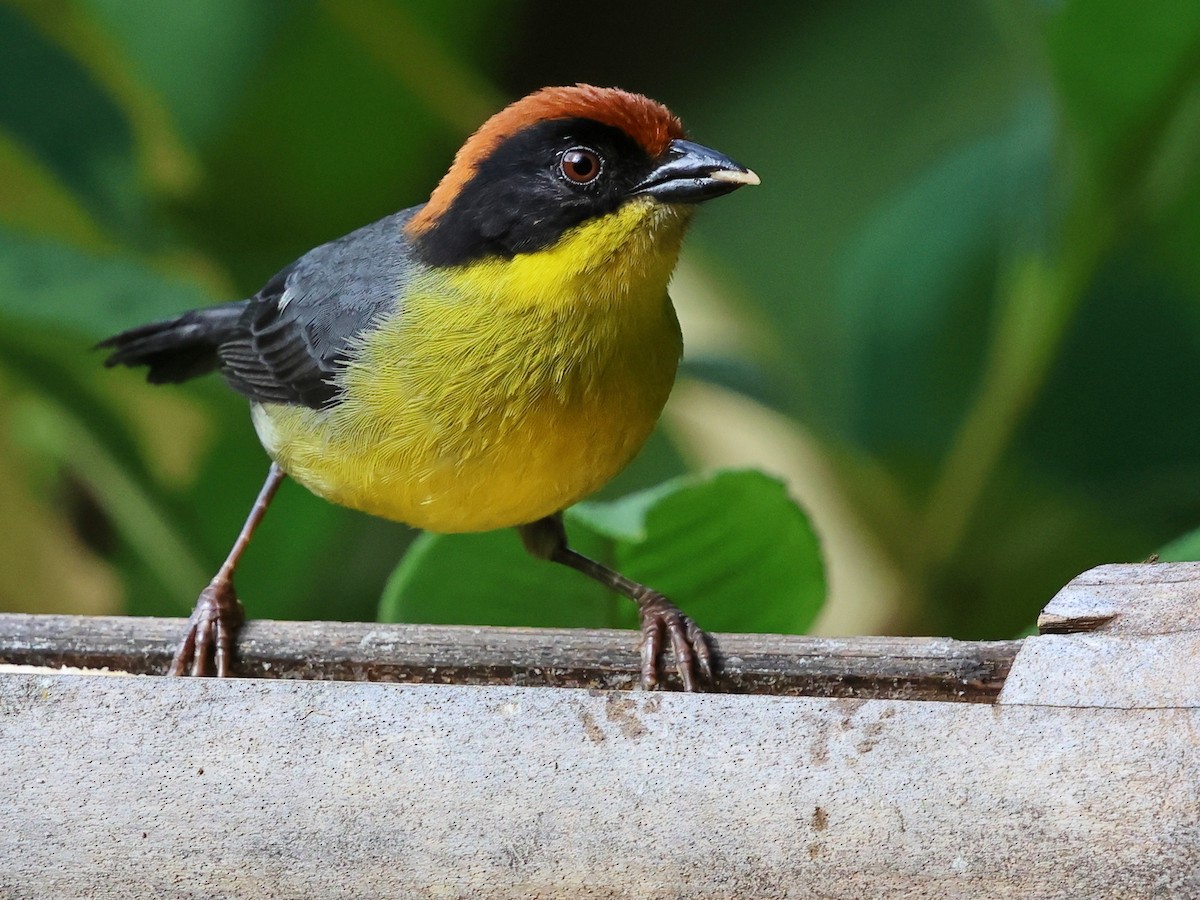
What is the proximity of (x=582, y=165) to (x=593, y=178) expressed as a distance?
0.03 metres

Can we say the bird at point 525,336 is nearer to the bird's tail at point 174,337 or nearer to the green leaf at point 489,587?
the green leaf at point 489,587

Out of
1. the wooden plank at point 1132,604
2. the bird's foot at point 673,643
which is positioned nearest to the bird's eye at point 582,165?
the bird's foot at point 673,643

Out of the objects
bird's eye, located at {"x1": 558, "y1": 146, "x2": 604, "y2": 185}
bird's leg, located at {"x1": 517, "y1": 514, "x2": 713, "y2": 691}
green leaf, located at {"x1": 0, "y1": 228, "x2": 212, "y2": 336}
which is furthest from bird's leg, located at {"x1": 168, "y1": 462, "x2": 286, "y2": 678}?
bird's eye, located at {"x1": 558, "y1": 146, "x2": 604, "y2": 185}

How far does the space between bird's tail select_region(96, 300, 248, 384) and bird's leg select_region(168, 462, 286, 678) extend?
0.30m

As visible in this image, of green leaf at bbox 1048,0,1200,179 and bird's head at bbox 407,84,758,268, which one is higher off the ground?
green leaf at bbox 1048,0,1200,179

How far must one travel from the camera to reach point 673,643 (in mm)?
2000

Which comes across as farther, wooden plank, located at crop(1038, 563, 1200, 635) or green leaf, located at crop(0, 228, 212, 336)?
green leaf, located at crop(0, 228, 212, 336)

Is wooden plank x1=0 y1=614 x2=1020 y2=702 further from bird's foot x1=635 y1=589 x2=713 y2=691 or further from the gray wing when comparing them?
the gray wing

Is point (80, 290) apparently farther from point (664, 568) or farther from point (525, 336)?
point (664, 568)

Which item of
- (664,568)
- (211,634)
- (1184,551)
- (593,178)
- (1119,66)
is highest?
(1119,66)

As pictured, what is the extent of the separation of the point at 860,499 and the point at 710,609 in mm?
681

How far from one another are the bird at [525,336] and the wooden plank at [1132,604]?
60 cm

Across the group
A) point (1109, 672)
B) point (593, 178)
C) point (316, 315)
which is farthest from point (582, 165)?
point (1109, 672)

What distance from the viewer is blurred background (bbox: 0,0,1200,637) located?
8.86ft
